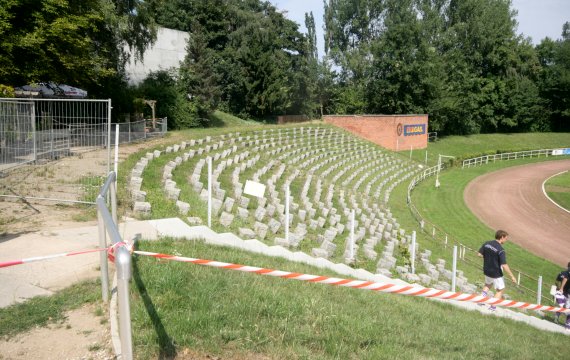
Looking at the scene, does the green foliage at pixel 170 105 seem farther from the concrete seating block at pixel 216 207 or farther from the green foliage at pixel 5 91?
the concrete seating block at pixel 216 207

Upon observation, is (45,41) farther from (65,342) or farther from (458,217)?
(458,217)

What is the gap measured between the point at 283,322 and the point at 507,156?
5255 cm

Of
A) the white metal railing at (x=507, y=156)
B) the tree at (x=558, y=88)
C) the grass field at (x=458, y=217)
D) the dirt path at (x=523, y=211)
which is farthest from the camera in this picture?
the tree at (x=558, y=88)

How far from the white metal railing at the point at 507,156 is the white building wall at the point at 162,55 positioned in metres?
29.9

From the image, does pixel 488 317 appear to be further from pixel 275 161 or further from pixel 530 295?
pixel 275 161

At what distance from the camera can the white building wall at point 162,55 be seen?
132 feet

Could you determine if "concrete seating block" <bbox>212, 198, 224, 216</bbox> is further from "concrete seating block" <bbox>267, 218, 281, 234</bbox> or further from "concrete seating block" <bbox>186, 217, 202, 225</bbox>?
"concrete seating block" <bbox>267, 218, 281, 234</bbox>

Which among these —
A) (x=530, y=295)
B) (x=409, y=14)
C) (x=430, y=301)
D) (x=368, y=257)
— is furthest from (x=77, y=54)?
(x=409, y=14)

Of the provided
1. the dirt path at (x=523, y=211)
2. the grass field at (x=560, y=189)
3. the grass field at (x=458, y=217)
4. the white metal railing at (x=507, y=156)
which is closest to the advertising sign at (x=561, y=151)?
the white metal railing at (x=507, y=156)

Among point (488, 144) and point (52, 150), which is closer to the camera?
point (52, 150)

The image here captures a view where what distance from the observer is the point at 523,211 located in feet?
97.8

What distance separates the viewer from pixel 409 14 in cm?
6206

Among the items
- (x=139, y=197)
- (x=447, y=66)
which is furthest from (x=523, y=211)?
(x=447, y=66)

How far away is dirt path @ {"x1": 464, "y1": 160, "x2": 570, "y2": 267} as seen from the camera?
920 inches
